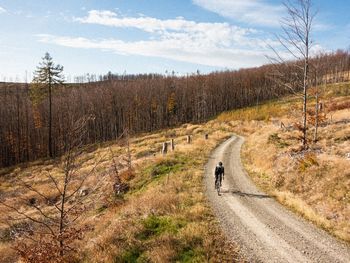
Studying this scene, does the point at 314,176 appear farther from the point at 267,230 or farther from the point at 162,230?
the point at 162,230

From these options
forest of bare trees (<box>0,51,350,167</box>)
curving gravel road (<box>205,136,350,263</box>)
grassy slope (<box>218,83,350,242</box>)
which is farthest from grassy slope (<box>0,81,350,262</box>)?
forest of bare trees (<box>0,51,350,167</box>)

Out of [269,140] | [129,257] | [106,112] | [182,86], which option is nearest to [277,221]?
[129,257]

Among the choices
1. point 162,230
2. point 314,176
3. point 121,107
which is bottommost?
point 162,230

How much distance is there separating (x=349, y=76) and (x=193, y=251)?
452ft

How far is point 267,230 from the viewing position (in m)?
13.2

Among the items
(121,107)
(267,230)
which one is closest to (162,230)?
(267,230)

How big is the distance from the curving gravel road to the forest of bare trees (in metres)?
49.3

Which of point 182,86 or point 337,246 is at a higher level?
point 182,86

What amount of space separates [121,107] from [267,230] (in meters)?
84.8

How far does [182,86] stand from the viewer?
389 ft

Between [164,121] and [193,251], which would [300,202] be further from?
[164,121]

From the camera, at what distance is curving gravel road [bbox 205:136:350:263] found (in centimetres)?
1112

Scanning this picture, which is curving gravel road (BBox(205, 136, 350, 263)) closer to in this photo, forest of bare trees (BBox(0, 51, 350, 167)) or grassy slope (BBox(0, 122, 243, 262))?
grassy slope (BBox(0, 122, 243, 262))

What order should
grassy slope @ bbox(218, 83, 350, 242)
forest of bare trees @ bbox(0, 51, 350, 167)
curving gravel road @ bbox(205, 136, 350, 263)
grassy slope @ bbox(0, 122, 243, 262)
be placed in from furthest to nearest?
1. forest of bare trees @ bbox(0, 51, 350, 167)
2. grassy slope @ bbox(218, 83, 350, 242)
3. grassy slope @ bbox(0, 122, 243, 262)
4. curving gravel road @ bbox(205, 136, 350, 263)
